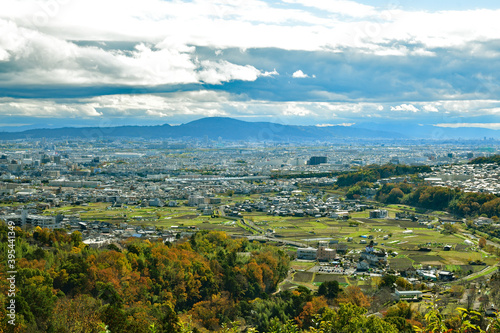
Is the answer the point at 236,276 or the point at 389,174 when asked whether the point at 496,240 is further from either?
the point at 389,174

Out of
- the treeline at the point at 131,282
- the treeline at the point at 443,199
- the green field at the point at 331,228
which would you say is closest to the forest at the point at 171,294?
the treeline at the point at 131,282

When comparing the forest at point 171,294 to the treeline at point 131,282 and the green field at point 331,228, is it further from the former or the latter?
the green field at point 331,228

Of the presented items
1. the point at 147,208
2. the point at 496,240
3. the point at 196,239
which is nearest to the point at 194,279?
the point at 196,239

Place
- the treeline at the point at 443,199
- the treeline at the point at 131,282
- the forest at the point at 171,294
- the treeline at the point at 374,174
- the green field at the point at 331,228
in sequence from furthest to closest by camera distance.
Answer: the treeline at the point at 374,174
the treeline at the point at 443,199
the green field at the point at 331,228
the treeline at the point at 131,282
the forest at the point at 171,294

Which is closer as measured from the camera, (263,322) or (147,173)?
(263,322)

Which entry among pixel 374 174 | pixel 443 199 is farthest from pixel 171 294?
pixel 374 174

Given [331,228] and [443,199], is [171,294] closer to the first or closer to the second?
[331,228]

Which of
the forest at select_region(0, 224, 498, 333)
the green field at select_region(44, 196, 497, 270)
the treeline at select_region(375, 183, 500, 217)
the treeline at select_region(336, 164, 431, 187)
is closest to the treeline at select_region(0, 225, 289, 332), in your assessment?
the forest at select_region(0, 224, 498, 333)

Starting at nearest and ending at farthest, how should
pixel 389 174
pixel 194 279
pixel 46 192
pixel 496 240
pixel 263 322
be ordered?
pixel 263 322 → pixel 194 279 → pixel 496 240 → pixel 46 192 → pixel 389 174
